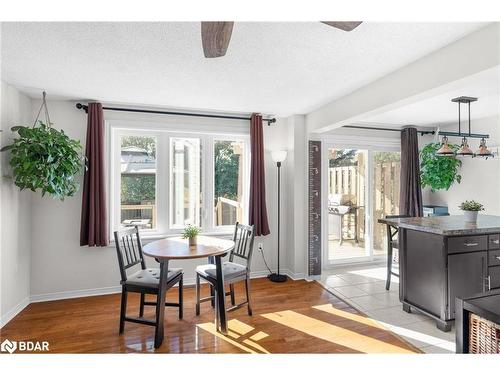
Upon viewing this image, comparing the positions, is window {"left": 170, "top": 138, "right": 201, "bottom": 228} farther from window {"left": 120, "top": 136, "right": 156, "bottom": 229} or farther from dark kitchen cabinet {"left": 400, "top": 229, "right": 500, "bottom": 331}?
dark kitchen cabinet {"left": 400, "top": 229, "right": 500, "bottom": 331}

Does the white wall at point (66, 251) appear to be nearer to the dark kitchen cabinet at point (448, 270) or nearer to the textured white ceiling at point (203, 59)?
the textured white ceiling at point (203, 59)

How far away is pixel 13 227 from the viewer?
2.96 meters

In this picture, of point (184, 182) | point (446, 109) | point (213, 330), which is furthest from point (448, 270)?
point (184, 182)

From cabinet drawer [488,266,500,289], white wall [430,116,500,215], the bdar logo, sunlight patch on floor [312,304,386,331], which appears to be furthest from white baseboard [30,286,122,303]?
white wall [430,116,500,215]

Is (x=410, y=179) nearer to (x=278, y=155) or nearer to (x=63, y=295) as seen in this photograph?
(x=278, y=155)

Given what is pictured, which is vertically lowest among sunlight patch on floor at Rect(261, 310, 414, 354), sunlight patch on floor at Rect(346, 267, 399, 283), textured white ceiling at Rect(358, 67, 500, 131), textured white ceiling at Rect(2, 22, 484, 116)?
sunlight patch on floor at Rect(261, 310, 414, 354)

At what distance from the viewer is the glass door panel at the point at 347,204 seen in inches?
187

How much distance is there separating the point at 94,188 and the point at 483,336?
358 cm

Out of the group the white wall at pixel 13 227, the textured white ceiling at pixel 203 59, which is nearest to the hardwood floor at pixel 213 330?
the white wall at pixel 13 227

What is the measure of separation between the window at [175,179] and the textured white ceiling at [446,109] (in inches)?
79.3

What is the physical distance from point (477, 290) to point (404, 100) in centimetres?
189

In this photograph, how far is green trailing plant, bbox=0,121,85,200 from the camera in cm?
271

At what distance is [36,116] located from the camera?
3.32 m

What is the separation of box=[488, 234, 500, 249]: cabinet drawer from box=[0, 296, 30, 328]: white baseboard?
472 centimetres
